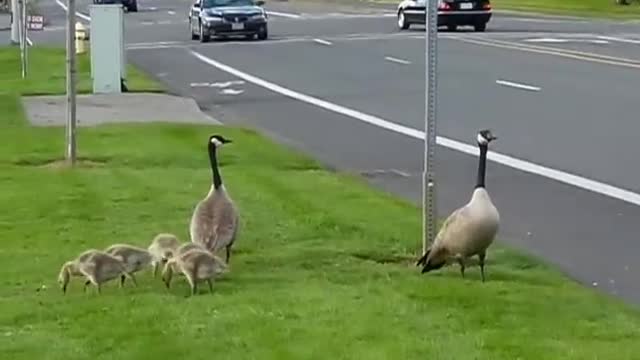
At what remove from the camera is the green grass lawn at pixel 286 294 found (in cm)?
832

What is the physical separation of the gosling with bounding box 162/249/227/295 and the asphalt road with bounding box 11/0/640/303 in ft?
7.69

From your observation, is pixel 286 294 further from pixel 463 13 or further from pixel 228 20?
pixel 463 13

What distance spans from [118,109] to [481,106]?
5.39 metres

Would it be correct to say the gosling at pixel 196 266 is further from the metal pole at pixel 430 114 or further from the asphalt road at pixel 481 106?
the asphalt road at pixel 481 106

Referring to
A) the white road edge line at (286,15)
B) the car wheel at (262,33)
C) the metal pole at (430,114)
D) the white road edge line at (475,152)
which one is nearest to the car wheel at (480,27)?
the car wheel at (262,33)

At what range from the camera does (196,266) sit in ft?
31.4

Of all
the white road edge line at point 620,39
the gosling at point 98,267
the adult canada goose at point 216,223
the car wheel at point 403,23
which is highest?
the adult canada goose at point 216,223

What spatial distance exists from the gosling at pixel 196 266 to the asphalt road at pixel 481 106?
92.3 inches

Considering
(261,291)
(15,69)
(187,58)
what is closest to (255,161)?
(261,291)

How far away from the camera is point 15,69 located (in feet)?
112

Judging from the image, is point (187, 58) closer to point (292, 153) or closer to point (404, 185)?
point (292, 153)

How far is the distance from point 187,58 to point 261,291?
93.4 feet

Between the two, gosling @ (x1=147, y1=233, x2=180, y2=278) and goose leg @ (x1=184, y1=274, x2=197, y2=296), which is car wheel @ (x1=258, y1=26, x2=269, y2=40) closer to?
gosling @ (x1=147, y1=233, x2=180, y2=278)

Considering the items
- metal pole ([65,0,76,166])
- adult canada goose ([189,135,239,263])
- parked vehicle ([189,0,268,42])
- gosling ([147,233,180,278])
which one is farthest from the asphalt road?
metal pole ([65,0,76,166])
